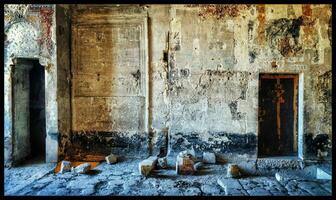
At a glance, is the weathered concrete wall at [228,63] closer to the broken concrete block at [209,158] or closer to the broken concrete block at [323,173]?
the broken concrete block at [209,158]

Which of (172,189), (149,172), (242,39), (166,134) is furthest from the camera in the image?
(166,134)

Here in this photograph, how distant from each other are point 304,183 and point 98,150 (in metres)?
3.90

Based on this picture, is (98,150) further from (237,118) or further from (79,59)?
(237,118)

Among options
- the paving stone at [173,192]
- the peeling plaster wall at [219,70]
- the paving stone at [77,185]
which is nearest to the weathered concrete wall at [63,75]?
the peeling plaster wall at [219,70]

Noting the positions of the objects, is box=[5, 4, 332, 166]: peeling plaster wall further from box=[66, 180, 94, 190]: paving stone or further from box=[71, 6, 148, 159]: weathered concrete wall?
box=[66, 180, 94, 190]: paving stone

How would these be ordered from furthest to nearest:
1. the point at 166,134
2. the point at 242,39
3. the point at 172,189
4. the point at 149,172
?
the point at 166,134 → the point at 242,39 → the point at 149,172 → the point at 172,189

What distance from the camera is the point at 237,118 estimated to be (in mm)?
5316

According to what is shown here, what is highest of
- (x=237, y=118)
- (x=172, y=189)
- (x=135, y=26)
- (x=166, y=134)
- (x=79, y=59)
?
(x=135, y=26)

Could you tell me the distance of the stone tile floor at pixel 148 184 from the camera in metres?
4.09

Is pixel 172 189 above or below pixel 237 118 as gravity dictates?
below

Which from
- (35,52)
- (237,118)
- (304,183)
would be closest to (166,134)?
(237,118)

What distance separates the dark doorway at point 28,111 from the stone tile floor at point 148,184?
2.03 feet

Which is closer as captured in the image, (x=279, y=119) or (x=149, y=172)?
(x=149, y=172)

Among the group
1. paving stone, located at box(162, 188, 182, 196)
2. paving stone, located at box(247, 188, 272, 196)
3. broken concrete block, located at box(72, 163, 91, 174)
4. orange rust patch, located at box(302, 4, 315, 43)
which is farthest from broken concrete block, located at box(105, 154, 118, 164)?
orange rust patch, located at box(302, 4, 315, 43)
